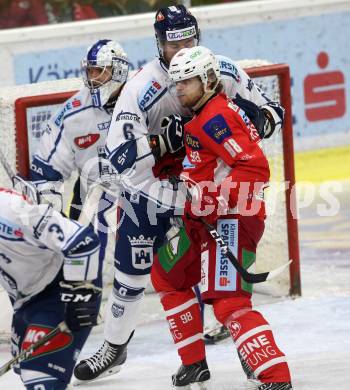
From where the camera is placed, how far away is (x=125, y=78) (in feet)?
17.9

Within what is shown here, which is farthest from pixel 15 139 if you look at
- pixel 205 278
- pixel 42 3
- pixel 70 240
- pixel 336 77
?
pixel 336 77

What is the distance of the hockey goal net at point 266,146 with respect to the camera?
582 centimetres

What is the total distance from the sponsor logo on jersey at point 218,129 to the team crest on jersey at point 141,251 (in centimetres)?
83

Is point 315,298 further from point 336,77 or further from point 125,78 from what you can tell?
point 336,77

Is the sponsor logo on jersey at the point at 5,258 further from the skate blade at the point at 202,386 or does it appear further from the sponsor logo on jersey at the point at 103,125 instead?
the sponsor logo on jersey at the point at 103,125

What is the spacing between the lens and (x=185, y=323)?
4836mm

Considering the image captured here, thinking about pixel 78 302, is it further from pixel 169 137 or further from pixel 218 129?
pixel 169 137

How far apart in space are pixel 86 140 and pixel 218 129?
1213 millimetres

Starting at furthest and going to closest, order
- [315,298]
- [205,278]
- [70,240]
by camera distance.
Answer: [315,298] → [205,278] → [70,240]

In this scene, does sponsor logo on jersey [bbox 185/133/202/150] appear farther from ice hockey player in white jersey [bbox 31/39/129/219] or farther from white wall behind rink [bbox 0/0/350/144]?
white wall behind rink [bbox 0/0/350/144]

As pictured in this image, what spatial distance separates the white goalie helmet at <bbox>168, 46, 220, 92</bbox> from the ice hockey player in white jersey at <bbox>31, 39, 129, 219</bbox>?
32.7 inches

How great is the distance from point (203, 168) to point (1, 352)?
166cm

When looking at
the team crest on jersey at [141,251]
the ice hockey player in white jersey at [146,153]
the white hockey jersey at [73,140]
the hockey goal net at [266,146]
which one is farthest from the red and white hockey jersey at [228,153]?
the hockey goal net at [266,146]

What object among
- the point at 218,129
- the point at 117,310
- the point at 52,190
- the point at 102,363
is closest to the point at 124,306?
the point at 117,310
